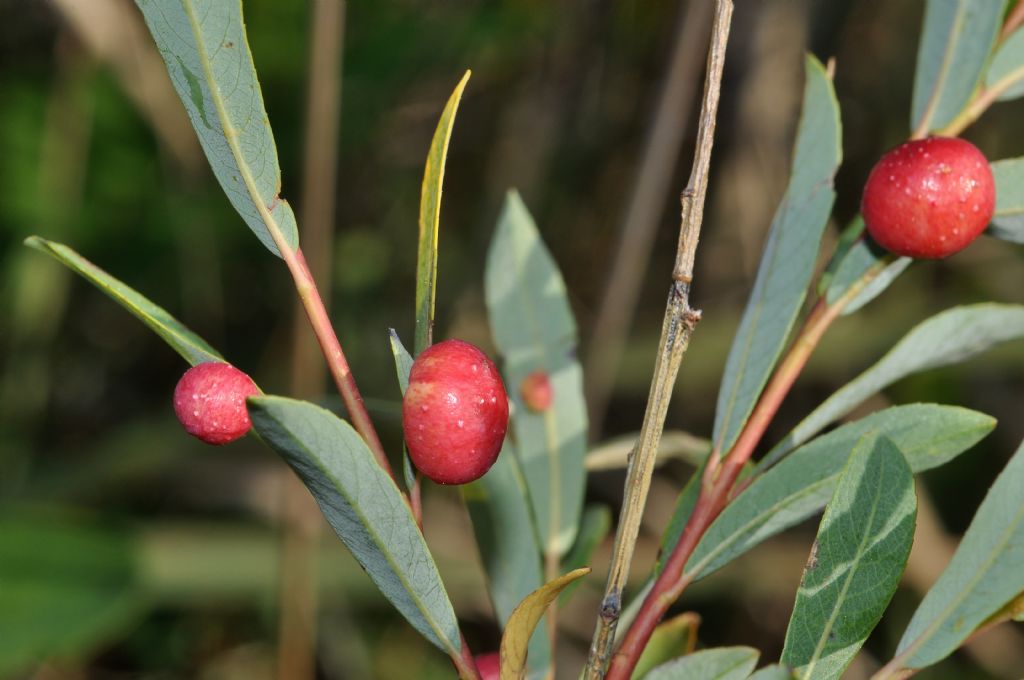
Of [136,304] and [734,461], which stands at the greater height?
[136,304]

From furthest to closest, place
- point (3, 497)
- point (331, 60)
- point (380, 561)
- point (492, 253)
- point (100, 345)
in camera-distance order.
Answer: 1. point (100, 345)
2. point (3, 497)
3. point (331, 60)
4. point (492, 253)
5. point (380, 561)

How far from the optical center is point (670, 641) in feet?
2.62

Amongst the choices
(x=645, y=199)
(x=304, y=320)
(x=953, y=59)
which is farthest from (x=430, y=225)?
(x=645, y=199)

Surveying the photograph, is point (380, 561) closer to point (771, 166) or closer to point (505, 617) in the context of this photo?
point (505, 617)

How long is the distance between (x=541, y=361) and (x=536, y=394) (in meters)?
0.04

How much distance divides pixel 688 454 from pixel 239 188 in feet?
1.75

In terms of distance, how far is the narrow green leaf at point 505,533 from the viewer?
0.79 metres

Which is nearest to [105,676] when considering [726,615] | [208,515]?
[208,515]

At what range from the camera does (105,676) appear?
Answer: 7.79 ft

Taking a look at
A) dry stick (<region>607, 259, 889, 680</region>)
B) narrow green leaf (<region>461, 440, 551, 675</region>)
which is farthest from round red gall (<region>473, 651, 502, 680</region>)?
dry stick (<region>607, 259, 889, 680</region>)

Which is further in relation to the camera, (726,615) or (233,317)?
(233,317)

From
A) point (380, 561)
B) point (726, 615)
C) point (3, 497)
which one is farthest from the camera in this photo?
point (726, 615)

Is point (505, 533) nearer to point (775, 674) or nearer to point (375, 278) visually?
point (775, 674)

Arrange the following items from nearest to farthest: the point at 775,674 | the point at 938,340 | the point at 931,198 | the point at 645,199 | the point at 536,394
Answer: the point at 775,674, the point at 931,198, the point at 938,340, the point at 536,394, the point at 645,199
